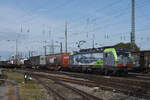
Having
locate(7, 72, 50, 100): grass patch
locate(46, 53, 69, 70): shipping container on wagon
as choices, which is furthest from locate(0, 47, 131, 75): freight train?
locate(7, 72, 50, 100): grass patch

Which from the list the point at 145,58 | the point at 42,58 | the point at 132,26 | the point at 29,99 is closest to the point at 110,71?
the point at 145,58

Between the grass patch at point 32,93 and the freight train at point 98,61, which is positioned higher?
the freight train at point 98,61

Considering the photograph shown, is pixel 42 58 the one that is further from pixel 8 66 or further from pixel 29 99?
pixel 29 99

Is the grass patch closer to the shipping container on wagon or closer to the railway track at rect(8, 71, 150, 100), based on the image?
the railway track at rect(8, 71, 150, 100)

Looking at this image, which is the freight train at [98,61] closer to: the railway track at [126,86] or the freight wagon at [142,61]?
the railway track at [126,86]

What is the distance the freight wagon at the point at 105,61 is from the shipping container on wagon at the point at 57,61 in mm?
7032

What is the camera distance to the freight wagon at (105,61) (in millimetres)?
22484

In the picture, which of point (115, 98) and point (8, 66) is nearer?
point (115, 98)

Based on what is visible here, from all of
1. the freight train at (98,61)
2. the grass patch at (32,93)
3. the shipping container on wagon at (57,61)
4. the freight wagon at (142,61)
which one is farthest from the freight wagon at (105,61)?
the grass patch at (32,93)

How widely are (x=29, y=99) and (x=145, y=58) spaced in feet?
74.5

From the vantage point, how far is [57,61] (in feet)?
134

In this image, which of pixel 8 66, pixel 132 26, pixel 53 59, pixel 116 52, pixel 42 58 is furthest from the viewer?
pixel 8 66

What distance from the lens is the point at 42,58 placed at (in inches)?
1941

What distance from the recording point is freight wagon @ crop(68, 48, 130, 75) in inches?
885
